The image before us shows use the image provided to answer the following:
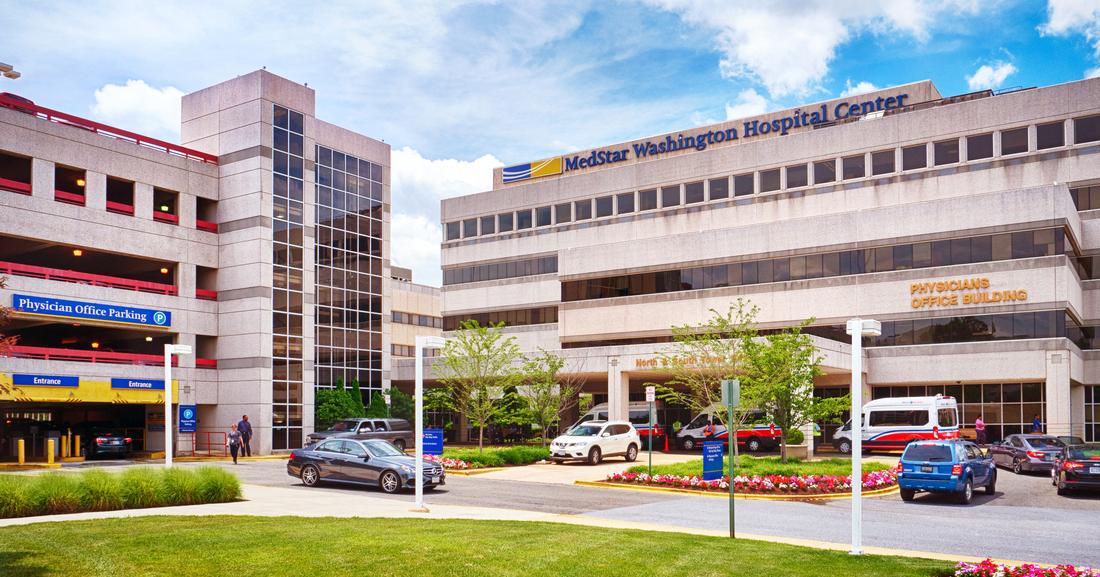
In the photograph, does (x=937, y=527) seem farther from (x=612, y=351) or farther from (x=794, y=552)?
(x=612, y=351)

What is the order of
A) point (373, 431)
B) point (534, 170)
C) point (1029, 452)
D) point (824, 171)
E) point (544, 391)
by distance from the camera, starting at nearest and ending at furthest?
point (1029, 452)
point (373, 431)
point (544, 391)
point (824, 171)
point (534, 170)

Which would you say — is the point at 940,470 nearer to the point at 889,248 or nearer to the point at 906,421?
the point at 906,421

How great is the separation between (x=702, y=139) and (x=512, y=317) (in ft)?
57.2

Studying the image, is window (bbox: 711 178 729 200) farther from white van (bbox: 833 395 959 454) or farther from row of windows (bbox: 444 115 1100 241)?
white van (bbox: 833 395 959 454)

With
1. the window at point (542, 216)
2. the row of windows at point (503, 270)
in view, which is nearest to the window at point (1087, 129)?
the row of windows at point (503, 270)

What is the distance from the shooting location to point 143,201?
46656 mm

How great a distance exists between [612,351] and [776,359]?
46.3 ft

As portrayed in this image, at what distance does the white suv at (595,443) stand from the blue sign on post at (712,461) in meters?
12.9

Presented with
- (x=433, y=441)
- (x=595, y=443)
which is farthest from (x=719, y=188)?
(x=433, y=441)

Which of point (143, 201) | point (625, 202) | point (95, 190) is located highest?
point (625, 202)

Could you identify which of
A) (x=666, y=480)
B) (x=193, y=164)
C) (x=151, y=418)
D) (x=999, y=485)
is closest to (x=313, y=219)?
(x=193, y=164)

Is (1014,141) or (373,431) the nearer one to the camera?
(373,431)

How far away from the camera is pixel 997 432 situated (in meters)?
45.6

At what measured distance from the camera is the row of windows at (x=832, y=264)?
43.7m
